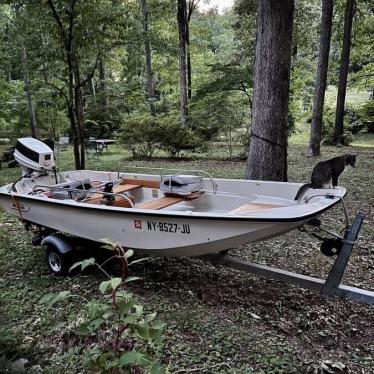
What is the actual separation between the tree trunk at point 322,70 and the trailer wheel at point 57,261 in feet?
30.9

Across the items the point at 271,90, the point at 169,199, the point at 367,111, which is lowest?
the point at 169,199

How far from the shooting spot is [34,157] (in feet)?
15.9

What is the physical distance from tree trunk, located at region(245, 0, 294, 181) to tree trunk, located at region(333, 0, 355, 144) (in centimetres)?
966

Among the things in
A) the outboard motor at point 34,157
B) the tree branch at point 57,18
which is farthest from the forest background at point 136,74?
the outboard motor at point 34,157

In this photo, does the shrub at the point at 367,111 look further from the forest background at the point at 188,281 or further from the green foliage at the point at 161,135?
the green foliage at the point at 161,135

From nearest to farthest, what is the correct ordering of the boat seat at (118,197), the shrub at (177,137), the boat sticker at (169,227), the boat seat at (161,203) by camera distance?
1. the boat sticker at (169,227)
2. the boat seat at (161,203)
3. the boat seat at (118,197)
4. the shrub at (177,137)

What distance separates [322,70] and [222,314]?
9.82 meters

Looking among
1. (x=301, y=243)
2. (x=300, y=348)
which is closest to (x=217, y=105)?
(x=301, y=243)

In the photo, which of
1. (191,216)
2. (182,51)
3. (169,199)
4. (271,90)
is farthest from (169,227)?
(182,51)

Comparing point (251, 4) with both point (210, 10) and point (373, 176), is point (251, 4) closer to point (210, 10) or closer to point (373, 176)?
point (210, 10)

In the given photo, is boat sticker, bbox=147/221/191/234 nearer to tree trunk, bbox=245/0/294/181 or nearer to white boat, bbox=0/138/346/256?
white boat, bbox=0/138/346/256

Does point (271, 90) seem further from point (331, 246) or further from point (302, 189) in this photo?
point (331, 246)

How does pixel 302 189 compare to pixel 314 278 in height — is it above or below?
above

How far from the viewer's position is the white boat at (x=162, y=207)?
9.70ft
